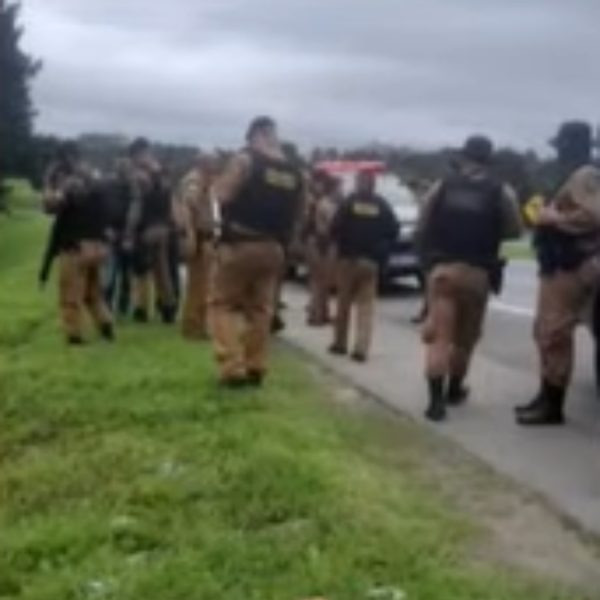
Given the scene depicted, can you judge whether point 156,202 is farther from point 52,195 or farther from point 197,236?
point 52,195

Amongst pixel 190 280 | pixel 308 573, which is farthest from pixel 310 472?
pixel 190 280

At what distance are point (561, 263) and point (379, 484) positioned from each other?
3197 mm

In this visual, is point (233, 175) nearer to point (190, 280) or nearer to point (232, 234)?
point (232, 234)

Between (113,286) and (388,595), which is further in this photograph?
(113,286)

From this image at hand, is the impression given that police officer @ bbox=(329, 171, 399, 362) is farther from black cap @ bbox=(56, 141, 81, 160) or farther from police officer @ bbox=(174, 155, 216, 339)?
black cap @ bbox=(56, 141, 81, 160)

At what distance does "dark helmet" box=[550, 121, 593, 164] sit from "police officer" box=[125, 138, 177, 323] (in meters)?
6.44

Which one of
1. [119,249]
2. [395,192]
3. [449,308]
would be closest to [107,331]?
[119,249]

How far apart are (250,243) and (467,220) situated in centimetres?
148

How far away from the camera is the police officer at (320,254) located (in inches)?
746

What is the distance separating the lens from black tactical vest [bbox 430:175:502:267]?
12078 millimetres

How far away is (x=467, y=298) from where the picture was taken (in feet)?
40.3

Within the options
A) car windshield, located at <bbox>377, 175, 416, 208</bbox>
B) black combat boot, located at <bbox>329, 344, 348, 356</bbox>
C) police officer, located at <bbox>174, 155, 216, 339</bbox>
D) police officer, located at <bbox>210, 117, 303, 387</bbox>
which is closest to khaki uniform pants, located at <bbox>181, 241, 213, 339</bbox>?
police officer, located at <bbox>174, 155, 216, 339</bbox>

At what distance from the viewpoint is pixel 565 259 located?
38.1 feet

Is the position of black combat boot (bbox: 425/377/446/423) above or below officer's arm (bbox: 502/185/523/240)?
below
